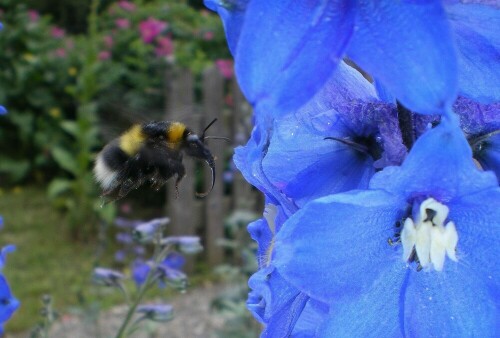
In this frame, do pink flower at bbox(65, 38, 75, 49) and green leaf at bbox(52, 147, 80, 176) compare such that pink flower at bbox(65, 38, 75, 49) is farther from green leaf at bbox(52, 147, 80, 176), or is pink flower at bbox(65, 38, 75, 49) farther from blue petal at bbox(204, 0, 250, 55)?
blue petal at bbox(204, 0, 250, 55)

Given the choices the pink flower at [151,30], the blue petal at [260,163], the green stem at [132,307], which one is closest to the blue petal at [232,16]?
the blue petal at [260,163]

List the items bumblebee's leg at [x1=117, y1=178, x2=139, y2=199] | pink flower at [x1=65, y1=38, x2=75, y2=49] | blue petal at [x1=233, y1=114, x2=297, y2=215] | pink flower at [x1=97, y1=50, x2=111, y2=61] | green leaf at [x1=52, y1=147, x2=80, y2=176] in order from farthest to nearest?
pink flower at [x1=65, y1=38, x2=75, y2=49]
pink flower at [x1=97, y1=50, x2=111, y2=61]
green leaf at [x1=52, y1=147, x2=80, y2=176]
bumblebee's leg at [x1=117, y1=178, x2=139, y2=199]
blue petal at [x1=233, y1=114, x2=297, y2=215]

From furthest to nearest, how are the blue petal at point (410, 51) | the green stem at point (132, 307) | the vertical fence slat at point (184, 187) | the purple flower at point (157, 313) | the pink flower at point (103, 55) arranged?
the pink flower at point (103, 55)
the vertical fence slat at point (184, 187)
the purple flower at point (157, 313)
the green stem at point (132, 307)
the blue petal at point (410, 51)

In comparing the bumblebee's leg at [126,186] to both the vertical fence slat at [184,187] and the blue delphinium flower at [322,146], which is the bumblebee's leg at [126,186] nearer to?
the blue delphinium flower at [322,146]

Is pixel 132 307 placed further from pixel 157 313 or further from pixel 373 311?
pixel 373 311

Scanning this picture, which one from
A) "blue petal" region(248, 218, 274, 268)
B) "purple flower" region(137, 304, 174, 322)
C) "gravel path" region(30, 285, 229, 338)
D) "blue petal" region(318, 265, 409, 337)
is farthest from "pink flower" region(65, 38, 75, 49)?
"blue petal" region(318, 265, 409, 337)

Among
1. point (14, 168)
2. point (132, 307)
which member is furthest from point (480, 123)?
point (14, 168)

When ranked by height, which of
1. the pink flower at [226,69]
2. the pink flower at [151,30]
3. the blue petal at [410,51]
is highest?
the blue petal at [410,51]
